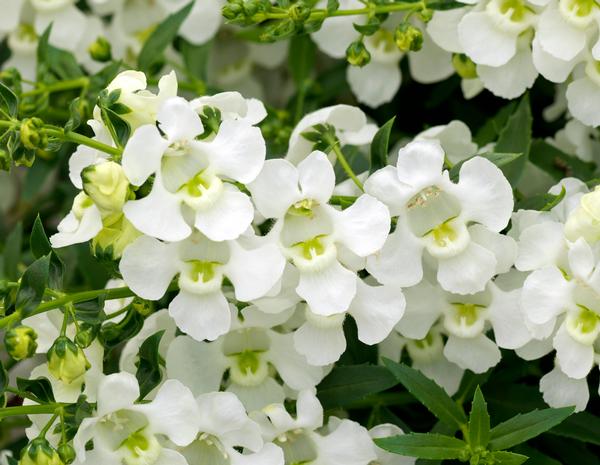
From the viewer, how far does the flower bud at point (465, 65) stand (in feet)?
4.58

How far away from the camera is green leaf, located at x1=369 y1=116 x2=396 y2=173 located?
1.18 meters

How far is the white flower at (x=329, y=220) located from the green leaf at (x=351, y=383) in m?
0.17

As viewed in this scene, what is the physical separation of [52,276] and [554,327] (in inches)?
20.4

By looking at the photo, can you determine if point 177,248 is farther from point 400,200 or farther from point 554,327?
point 554,327

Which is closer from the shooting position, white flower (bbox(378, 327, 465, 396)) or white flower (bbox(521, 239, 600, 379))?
white flower (bbox(521, 239, 600, 379))

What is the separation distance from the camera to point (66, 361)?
40.7 inches

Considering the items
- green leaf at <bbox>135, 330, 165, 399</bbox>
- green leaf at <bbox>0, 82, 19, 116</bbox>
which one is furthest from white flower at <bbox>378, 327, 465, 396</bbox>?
green leaf at <bbox>0, 82, 19, 116</bbox>

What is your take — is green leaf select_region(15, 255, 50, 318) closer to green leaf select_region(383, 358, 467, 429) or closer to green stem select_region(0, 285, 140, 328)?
green stem select_region(0, 285, 140, 328)

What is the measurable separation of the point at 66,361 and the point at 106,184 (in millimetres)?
171

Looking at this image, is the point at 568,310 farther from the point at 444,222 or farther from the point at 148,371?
the point at 148,371

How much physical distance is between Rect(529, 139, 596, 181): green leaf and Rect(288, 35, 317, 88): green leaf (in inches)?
16.1

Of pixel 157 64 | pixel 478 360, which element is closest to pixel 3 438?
pixel 157 64

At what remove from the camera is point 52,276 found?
1.12 meters

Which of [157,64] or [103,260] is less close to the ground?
[103,260]
